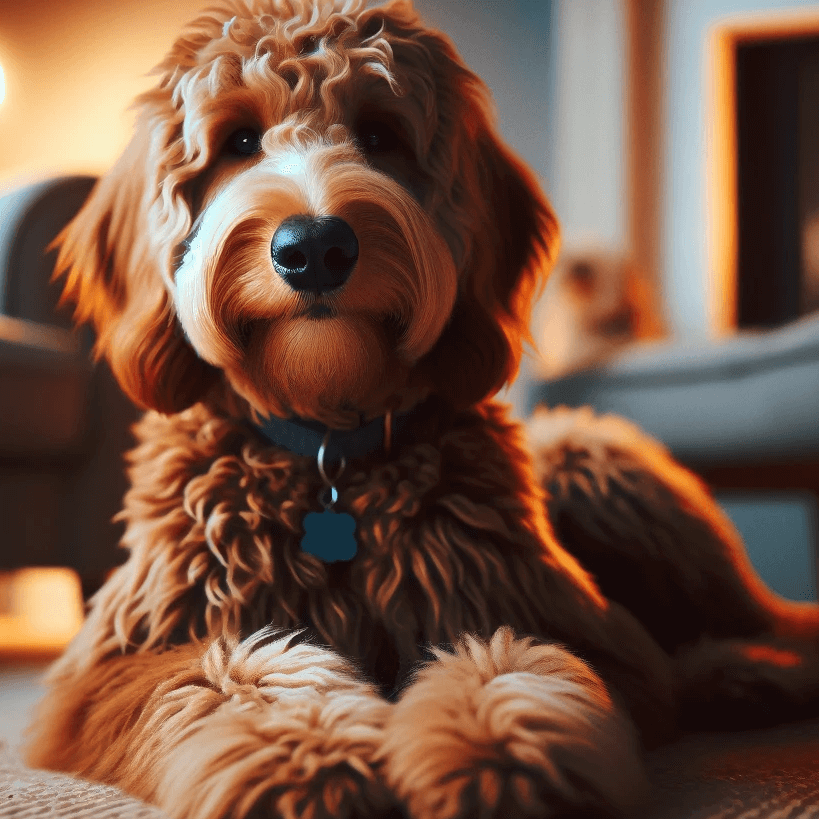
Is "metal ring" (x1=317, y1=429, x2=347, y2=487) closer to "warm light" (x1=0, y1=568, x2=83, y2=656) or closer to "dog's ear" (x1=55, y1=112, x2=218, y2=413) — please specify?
"dog's ear" (x1=55, y1=112, x2=218, y2=413)

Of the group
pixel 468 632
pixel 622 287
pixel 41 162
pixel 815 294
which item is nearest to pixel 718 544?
pixel 468 632

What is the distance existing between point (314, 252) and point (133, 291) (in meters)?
0.35

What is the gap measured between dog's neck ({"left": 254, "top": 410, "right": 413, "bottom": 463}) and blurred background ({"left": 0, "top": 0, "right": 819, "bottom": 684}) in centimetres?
47

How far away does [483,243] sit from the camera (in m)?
1.14

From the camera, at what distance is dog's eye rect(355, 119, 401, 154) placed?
111 centimetres

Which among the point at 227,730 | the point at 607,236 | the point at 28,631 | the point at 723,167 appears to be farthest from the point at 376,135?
the point at 723,167

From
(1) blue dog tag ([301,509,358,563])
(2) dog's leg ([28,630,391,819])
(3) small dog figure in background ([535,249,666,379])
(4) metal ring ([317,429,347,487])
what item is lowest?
(2) dog's leg ([28,630,391,819])

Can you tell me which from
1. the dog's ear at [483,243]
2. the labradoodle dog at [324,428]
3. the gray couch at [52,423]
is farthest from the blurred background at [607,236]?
the dog's ear at [483,243]

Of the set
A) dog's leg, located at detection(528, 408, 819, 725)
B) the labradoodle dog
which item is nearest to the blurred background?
the labradoodle dog

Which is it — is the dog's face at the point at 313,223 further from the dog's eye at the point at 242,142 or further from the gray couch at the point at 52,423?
the gray couch at the point at 52,423

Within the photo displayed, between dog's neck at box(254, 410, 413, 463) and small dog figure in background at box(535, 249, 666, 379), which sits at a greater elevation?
small dog figure in background at box(535, 249, 666, 379)

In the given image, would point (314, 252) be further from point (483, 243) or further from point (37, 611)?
point (37, 611)

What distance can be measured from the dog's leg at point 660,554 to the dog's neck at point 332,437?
382 millimetres

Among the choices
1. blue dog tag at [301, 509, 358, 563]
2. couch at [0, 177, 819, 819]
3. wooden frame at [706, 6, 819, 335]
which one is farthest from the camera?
wooden frame at [706, 6, 819, 335]
